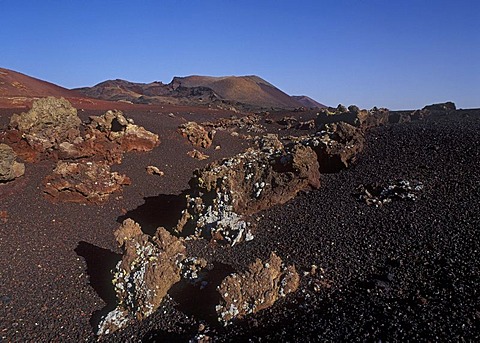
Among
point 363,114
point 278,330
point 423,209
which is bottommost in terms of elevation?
point 278,330

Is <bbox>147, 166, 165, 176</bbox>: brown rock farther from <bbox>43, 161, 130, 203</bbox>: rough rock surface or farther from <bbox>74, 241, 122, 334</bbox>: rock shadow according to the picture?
<bbox>74, 241, 122, 334</bbox>: rock shadow

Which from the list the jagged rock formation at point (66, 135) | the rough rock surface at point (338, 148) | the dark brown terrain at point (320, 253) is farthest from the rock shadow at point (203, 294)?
the jagged rock formation at point (66, 135)

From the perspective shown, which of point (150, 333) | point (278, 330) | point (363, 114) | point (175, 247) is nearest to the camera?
point (278, 330)

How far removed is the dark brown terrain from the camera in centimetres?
478

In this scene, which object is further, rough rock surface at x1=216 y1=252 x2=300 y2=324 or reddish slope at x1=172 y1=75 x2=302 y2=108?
reddish slope at x1=172 y1=75 x2=302 y2=108

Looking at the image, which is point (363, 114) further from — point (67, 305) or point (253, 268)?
point (67, 305)

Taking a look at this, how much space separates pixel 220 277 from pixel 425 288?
318 centimetres

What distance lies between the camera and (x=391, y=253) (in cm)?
597

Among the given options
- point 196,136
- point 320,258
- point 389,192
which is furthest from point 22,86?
point 320,258

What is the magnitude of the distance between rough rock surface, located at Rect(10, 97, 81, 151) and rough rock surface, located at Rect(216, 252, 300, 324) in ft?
33.1

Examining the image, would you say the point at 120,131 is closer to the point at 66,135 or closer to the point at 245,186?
the point at 66,135

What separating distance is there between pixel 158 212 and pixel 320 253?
225 inches

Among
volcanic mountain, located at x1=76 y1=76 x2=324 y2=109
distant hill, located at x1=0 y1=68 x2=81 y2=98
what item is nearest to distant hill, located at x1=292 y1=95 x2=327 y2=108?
volcanic mountain, located at x1=76 y1=76 x2=324 y2=109

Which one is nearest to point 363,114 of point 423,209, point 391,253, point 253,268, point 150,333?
point 423,209
